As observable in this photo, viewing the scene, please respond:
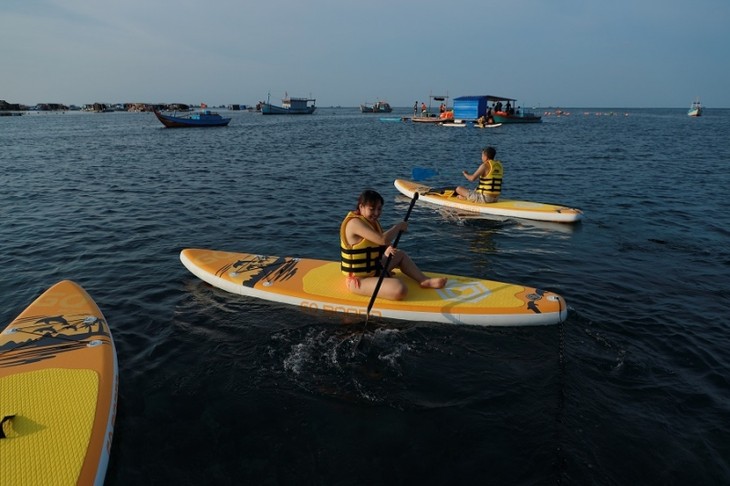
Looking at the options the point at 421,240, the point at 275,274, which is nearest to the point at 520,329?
the point at 275,274

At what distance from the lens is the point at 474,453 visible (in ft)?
13.6

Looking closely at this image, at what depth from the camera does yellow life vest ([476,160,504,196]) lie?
40.3ft

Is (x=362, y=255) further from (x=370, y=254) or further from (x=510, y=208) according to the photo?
(x=510, y=208)

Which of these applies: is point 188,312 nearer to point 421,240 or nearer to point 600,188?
point 421,240

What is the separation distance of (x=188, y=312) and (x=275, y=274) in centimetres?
146

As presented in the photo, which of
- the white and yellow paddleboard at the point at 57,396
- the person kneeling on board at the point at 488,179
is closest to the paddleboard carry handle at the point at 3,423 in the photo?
the white and yellow paddleboard at the point at 57,396

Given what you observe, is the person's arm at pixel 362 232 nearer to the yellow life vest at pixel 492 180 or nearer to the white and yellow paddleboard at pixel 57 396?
the white and yellow paddleboard at pixel 57 396

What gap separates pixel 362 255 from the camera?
6.35 meters

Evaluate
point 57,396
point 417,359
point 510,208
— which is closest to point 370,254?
point 417,359

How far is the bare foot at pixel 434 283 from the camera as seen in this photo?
6652 mm

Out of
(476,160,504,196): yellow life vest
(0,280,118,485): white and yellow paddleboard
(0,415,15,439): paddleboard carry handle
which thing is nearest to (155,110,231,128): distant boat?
(476,160,504,196): yellow life vest

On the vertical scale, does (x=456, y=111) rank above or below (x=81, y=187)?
above

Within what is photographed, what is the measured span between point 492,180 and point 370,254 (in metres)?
7.14

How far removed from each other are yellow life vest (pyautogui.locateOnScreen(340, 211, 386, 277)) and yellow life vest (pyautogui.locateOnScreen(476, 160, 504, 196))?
687 centimetres
